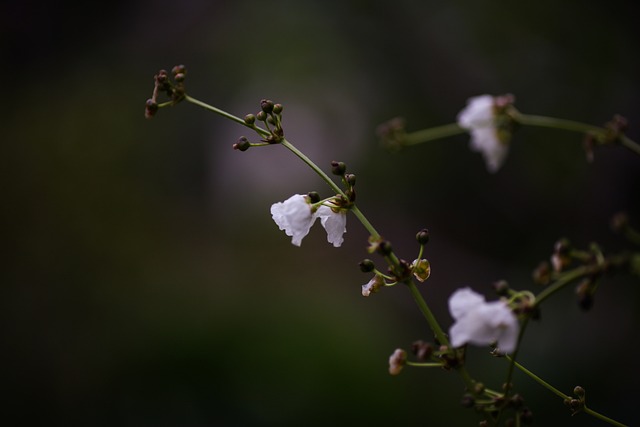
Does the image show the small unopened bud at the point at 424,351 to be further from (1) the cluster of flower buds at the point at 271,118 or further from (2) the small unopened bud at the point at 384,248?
(1) the cluster of flower buds at the point at 271,118

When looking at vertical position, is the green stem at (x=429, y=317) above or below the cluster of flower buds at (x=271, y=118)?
below

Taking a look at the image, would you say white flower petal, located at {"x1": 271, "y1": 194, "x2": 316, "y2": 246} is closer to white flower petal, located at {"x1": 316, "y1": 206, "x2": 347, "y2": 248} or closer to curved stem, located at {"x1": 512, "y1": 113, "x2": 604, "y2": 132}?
white flower petal, located at {"x1": 316, "y1": 206, "x2": 347, "y2": 248}

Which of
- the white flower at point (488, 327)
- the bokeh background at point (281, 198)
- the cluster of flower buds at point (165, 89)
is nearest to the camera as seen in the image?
the white flower at point (488, 327)

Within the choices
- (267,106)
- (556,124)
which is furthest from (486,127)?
(267,106)

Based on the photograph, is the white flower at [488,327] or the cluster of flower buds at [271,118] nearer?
the white flower at [488,327]

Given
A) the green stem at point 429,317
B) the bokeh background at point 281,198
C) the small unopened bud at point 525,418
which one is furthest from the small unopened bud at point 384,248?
the bokeh background at point 281,198

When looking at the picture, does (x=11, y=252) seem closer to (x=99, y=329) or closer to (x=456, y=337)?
(x=99, y=329)

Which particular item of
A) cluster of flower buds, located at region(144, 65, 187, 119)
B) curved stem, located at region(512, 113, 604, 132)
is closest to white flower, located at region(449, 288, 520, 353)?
curved stem, located at region(512, 113, 604, 132)

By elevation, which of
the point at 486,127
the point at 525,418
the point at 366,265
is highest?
the point at 486,127

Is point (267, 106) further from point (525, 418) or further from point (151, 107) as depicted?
point (525, 418)
